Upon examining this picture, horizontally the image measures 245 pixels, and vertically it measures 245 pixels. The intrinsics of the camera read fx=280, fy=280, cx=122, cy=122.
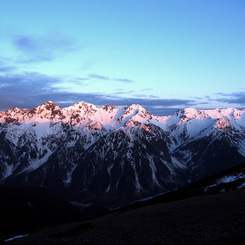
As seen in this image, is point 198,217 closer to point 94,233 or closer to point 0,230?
point 94,233

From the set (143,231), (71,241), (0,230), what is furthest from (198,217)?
(0,230)

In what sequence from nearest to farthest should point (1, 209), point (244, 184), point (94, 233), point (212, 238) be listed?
point (212, 238) → point (94, 233) → point (244, 184) → point (1, 209)

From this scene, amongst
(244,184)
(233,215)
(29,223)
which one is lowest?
(29,223)

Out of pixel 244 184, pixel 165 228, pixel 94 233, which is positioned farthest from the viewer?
pixel 244 184

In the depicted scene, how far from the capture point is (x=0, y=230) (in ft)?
504

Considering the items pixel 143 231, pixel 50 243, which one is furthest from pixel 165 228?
pixel 50 243

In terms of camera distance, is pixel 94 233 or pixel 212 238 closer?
pixel 212 238

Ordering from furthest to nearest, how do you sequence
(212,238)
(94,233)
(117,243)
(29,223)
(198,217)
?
(29,223)
(94,233)
(198,217)
(117,243)
(212,238)

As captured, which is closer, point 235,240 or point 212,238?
point 235,240

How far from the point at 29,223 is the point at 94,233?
492 feet

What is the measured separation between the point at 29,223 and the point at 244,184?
471ft

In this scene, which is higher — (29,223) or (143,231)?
(143,231)

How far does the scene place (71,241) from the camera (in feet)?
141

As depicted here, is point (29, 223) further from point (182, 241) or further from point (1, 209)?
point (182, 241)
